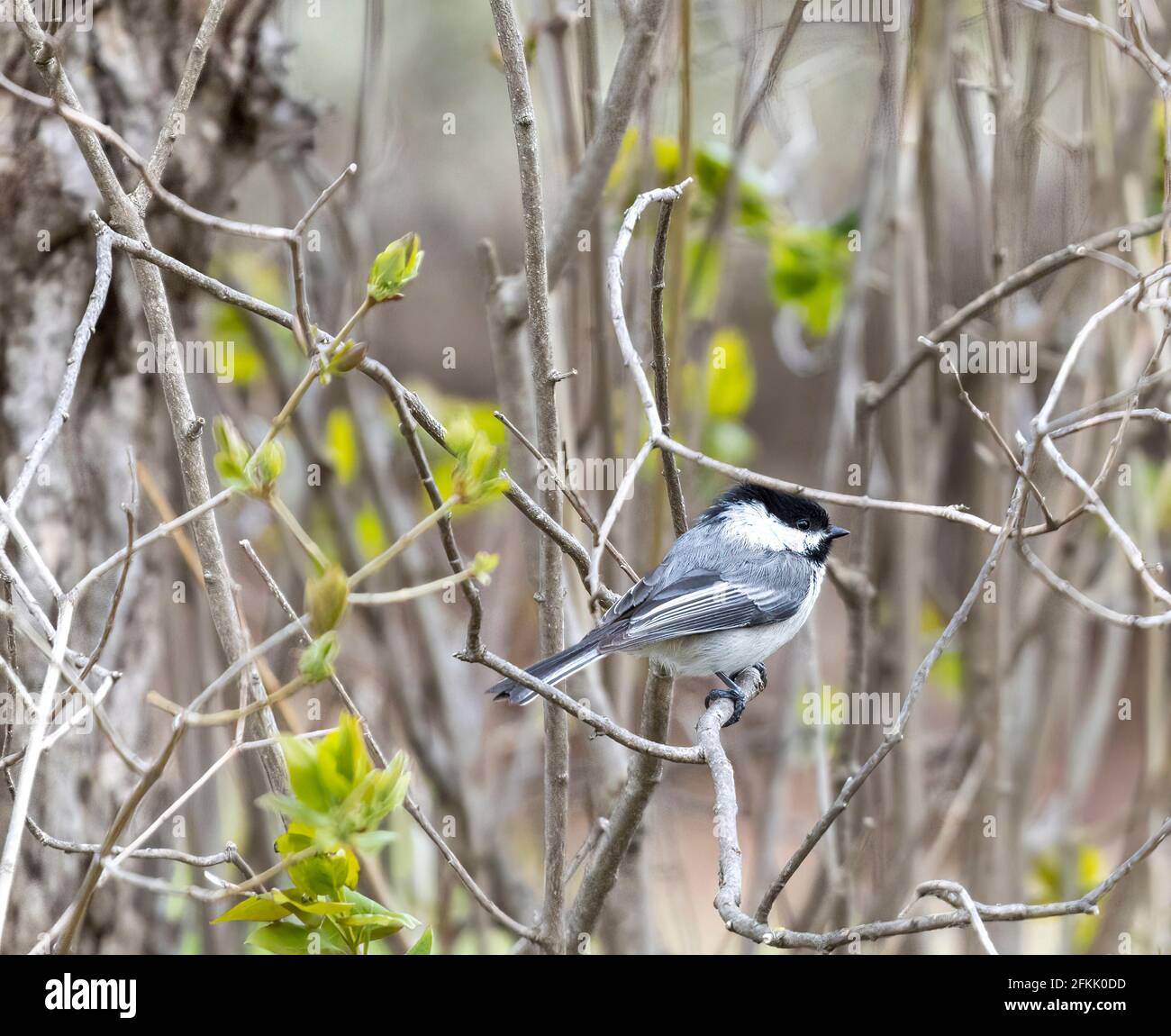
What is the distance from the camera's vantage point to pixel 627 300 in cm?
290

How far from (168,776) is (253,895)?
1.78 meters

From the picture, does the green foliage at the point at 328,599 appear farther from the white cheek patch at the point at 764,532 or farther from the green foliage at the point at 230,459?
the white cheek patch at the point at 764,532

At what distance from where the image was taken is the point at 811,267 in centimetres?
307

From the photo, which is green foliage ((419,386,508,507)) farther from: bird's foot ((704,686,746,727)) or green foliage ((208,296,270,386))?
bird's foot ((704,686,746,727))

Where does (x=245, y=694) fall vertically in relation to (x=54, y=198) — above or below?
below

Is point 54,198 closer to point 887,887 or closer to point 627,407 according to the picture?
point 627,407

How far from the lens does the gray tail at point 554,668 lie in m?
1.81

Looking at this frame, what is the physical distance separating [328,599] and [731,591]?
5.95 feet

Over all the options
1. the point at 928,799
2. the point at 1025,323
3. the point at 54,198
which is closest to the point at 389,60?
the point at 54,198

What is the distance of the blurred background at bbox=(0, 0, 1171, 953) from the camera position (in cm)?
246

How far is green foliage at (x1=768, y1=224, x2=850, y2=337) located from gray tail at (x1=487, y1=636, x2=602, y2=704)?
136cm

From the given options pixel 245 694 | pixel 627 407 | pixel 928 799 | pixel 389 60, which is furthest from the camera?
pixel 389 60

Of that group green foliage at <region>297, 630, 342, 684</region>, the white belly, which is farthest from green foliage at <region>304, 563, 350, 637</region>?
the white belly

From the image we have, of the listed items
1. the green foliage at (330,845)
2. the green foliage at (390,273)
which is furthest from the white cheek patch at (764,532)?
the green foliage at (390,273)
